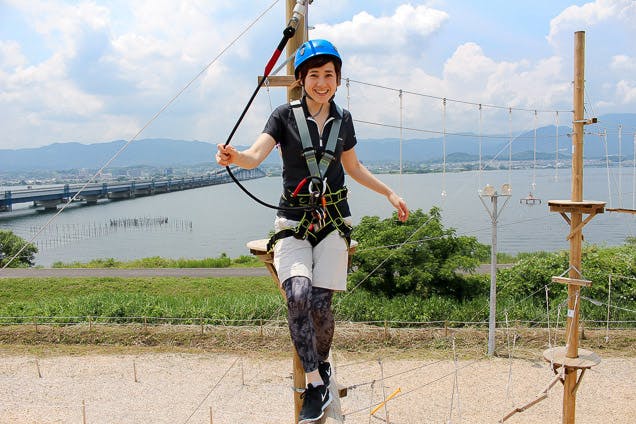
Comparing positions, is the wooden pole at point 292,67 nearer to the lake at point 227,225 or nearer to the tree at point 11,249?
the lake at point 227,225

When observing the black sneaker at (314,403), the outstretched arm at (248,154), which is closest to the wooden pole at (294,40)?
the outstretched arm at (248,154)

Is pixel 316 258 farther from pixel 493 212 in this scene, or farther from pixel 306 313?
pixel 493 212

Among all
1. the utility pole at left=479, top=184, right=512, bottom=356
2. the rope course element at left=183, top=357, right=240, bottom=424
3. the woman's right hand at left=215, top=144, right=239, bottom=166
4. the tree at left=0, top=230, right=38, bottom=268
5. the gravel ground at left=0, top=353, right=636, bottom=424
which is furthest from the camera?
the tree at left=0, top=230, right=38, bottom=268

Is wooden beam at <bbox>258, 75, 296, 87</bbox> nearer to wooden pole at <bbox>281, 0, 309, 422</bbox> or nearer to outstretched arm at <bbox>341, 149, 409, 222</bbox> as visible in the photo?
wooden pole at <bbox>281, 0, 309, 422</bbox>

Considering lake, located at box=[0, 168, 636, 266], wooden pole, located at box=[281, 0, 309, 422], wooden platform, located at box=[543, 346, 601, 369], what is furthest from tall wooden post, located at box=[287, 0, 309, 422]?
lake, located at box=[0, 168, 636, 266]

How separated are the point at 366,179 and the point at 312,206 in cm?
56

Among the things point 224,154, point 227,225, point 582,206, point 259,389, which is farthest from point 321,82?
point 227,225

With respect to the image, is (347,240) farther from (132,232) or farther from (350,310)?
(132,232)

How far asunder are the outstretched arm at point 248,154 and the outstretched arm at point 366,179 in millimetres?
511

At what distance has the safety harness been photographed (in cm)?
289

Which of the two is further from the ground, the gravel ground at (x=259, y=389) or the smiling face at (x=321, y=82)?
the smiling face at (x=321, y=82)

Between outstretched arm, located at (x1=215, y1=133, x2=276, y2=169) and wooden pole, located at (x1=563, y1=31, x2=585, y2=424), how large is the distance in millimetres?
4283

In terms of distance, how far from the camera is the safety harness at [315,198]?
9.47ft

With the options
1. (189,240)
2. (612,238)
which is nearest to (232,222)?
(189,240)
